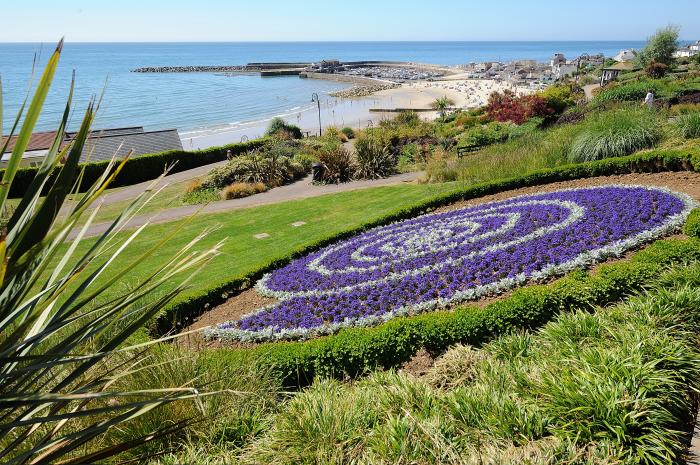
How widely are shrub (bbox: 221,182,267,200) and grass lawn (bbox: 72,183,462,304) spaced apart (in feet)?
14.0

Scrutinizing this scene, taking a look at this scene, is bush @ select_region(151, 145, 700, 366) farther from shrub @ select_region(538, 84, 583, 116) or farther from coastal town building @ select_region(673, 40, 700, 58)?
coastal town building @ select_region(673, 40, 700, 58)

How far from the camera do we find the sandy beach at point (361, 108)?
54.8 meters

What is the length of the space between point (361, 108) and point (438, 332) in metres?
69.0

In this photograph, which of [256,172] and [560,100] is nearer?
[256,172]

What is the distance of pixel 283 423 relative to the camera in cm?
514

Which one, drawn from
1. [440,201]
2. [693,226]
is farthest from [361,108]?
[693,226]

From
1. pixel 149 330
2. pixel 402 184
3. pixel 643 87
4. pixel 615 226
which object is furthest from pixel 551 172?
pixel 643 87

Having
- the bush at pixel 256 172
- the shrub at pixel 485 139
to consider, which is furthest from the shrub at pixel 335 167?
the shrub at pixel 485 139

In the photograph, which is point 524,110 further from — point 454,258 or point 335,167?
point 454,258

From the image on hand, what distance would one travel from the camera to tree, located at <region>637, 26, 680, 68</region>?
177ft

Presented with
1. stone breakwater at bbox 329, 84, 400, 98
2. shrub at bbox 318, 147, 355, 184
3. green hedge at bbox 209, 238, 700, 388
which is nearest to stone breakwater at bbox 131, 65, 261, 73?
stone breakwater at bbox 329, 84, 400, 98

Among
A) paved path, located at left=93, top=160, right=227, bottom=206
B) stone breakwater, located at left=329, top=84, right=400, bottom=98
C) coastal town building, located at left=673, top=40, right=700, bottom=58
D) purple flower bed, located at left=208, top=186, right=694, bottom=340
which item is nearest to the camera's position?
purple flower bed, located at left=208, top=186, right=694, bottom=340

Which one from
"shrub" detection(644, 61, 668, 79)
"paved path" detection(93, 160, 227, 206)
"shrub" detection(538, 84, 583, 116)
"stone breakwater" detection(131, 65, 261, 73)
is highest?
"stone breakwater" detection(131, 65, 261, 73)

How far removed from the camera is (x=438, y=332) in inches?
292
